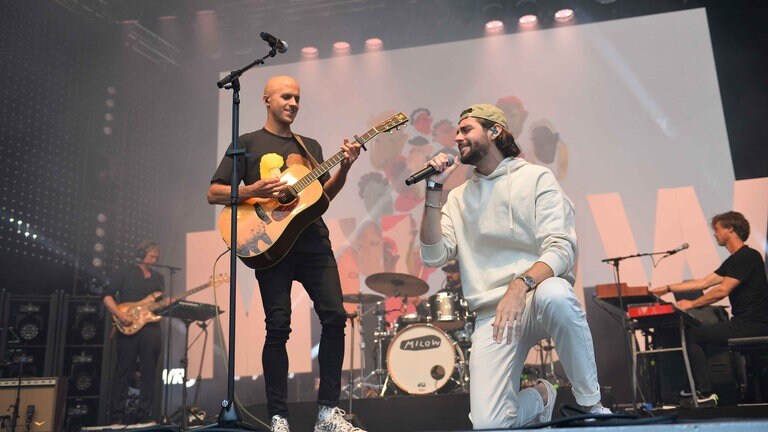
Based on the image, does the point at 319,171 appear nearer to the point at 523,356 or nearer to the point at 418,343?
the point at 523,356

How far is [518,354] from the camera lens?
2.83 m

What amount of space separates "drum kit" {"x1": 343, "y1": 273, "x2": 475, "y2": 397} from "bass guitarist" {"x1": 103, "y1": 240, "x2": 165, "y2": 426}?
204 cm

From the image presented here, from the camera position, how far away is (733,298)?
221 inches

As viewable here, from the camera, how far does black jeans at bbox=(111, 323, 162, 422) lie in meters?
6.50

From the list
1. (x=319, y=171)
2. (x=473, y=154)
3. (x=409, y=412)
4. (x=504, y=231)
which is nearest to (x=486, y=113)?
(x=473, y=154)

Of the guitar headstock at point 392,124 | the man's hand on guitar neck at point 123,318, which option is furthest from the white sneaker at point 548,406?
the man's hand on guitar neck at point 123,318

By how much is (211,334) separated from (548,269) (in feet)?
17.8

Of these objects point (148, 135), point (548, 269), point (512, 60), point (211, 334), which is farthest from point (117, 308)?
point (548, 269)

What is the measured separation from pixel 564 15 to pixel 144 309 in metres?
5.39

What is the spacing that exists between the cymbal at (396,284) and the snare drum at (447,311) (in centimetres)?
18

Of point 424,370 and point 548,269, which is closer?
point 548,269

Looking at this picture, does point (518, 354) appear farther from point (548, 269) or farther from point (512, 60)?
point (512, 60)

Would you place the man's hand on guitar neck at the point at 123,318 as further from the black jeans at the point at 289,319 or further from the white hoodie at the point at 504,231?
the white hoodie at the point at 504,231

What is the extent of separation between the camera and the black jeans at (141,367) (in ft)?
21.3
